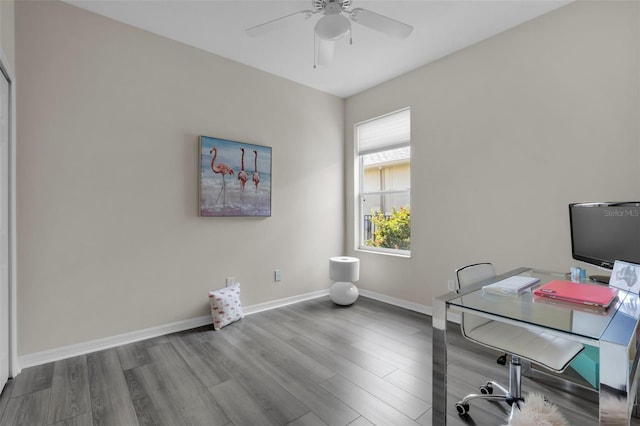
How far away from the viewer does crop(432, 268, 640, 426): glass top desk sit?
918mm

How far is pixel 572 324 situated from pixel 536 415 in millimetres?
562

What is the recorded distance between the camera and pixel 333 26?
1948 millimetres

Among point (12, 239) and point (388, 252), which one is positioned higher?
point (12, 239)

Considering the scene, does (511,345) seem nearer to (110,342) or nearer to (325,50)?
(325,50)

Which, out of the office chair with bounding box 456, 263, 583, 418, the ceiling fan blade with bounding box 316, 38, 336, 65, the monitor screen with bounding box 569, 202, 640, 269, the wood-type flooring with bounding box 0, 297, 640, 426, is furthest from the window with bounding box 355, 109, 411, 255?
the office chair with bounding box 456, 263, 583, 418

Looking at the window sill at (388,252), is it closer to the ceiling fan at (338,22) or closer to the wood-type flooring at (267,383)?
the wood-type flooring at (267,383)

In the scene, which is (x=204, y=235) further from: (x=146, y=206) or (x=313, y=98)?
(x=313, y=98)

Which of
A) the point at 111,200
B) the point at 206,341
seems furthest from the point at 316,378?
the point at 111,200

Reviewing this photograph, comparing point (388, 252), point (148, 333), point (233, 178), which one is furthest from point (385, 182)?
point (148, 333)

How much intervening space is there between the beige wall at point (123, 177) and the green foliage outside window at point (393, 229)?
127 cm

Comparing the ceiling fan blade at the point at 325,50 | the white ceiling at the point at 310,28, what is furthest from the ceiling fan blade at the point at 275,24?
the white ceiling at the point at 310,28

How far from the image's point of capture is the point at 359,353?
2.43m

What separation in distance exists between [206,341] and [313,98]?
3090 mm

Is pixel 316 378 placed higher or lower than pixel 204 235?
lower
